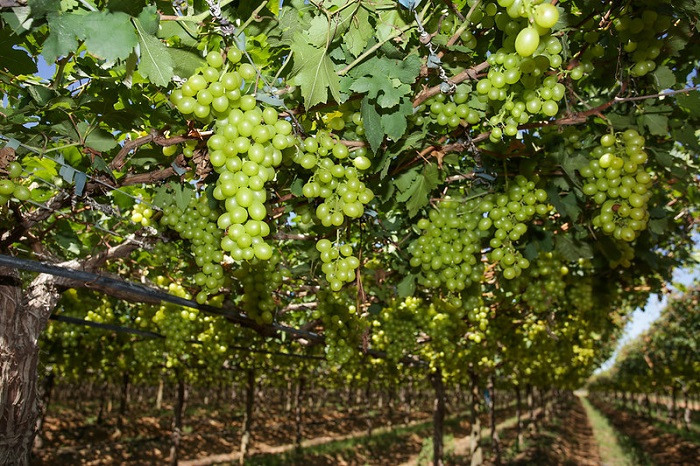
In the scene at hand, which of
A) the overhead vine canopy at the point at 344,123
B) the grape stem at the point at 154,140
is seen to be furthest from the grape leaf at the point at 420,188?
the grape stem at the point at 154,140

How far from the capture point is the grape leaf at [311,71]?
5.52 feet

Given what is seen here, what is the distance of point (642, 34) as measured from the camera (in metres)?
2.08

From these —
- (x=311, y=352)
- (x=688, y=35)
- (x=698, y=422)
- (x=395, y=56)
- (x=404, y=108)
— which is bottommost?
(x=698, y=422)

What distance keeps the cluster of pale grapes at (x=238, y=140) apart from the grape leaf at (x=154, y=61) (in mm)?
73

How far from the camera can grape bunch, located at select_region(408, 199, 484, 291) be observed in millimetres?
3098

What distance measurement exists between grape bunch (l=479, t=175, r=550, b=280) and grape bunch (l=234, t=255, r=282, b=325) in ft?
5.49

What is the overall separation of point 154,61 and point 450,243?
2163 mm

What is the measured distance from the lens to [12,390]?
269cm

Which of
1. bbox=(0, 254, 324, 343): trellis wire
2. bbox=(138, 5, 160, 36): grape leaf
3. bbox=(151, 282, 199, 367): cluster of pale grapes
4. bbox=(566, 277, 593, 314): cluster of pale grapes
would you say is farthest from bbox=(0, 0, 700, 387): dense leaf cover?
bbox=(151, 282, 199, 367): cluster of pale grapes

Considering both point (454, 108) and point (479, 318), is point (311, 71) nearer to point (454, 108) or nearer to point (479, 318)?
point (454, 108)

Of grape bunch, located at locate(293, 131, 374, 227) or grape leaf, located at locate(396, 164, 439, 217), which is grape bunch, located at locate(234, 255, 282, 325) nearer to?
grape leaf, located at locate(396, 164, 439, 217)

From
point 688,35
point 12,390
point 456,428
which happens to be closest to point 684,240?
point 688,35

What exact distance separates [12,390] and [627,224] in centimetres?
371

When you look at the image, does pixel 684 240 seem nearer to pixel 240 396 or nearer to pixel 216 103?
pixel 216 103
